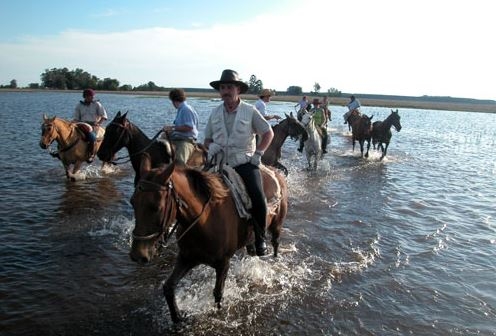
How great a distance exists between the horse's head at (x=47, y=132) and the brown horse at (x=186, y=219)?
26.6 feet

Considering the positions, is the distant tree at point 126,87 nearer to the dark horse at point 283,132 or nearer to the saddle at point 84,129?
the saddle at point 84,129

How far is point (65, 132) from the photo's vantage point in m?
12.2

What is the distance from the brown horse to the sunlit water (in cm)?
90

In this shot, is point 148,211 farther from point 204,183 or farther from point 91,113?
point 91,113

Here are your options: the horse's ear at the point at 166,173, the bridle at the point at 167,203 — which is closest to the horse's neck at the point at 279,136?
the bridle at the point at 167,203

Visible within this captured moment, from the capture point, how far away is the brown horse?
3869mm

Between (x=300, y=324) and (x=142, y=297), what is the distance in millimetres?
2349

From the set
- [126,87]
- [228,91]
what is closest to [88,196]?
[228,91]

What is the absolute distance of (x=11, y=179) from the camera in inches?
507

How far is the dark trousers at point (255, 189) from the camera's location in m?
5.42

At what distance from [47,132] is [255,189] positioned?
8564 mm

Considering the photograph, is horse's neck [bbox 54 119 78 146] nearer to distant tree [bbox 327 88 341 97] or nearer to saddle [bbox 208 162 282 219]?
saddle [bbox 208 162 282 219]

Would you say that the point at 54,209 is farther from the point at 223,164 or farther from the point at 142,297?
the point at 223,164

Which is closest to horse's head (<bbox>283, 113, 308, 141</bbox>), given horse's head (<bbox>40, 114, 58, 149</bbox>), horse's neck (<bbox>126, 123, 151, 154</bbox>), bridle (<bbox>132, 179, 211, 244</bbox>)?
horse's neck (<bbox>126, 123, 151, 154</bbox>)
